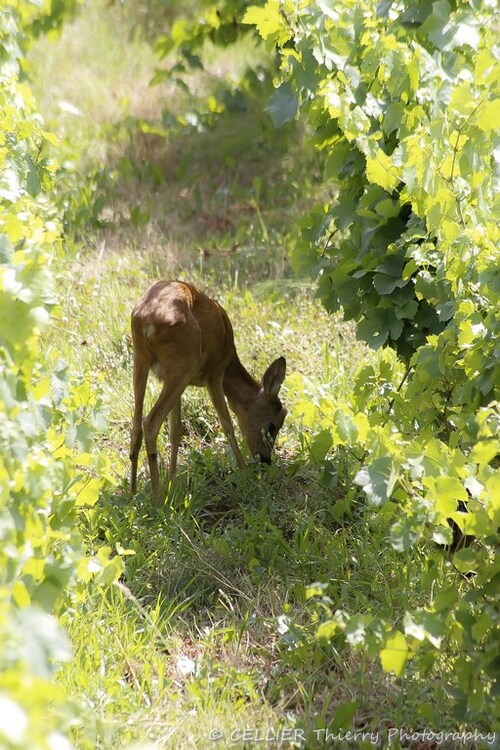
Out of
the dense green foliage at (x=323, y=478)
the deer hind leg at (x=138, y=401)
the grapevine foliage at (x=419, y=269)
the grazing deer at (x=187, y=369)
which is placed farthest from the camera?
the deer hind leg at (x=138, y=401)

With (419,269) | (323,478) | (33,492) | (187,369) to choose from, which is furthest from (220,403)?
(33,492)

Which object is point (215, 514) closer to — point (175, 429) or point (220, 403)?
point (175, 429)

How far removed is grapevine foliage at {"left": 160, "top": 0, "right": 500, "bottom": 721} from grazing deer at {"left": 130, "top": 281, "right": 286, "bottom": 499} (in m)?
0.79

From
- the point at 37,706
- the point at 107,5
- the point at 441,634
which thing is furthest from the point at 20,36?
the point at 107,5

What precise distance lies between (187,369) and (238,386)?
86cm

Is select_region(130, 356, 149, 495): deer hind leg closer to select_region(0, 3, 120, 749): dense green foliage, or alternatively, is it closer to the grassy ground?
the grassy ground

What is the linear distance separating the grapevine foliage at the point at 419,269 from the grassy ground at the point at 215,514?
1.01 ft

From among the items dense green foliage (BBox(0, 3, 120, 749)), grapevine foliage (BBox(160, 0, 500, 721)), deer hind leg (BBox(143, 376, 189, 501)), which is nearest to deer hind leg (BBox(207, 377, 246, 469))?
deer hind leg (BBox(143, 376, 189, 501))

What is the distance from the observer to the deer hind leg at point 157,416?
572 cm

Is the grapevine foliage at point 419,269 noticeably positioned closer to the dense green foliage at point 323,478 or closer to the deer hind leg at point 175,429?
the dense green foliage at point 323,478

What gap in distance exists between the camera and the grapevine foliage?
10.7 feet

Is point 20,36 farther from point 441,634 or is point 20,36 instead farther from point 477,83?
point 441,634

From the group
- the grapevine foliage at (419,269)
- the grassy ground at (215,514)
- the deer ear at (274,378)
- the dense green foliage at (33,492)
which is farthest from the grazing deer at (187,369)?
the dense green foliage at (33,492)

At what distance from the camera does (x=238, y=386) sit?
6.58m
